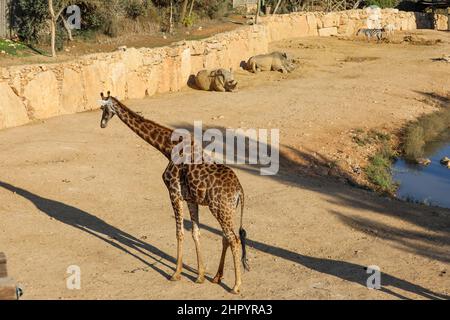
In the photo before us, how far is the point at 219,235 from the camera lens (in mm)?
13203

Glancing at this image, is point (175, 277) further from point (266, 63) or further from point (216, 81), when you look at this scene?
point (266, 63)

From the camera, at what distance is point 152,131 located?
11.0 metres

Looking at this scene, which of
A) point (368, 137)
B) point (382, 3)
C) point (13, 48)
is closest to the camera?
point (368, 137)

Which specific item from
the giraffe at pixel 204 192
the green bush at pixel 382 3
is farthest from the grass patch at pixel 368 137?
the green bush at pixel 382 3

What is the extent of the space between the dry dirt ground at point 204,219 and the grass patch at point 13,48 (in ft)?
14.9

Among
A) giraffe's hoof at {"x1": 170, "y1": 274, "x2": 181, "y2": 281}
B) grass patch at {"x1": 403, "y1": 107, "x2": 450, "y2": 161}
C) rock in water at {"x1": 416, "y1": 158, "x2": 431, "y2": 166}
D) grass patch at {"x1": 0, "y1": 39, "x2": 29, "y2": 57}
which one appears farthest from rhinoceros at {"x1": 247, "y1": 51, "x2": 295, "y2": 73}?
giraffe's hoof at {"x1": 170, "y1": 274, "x2": 181, "y2": 281}

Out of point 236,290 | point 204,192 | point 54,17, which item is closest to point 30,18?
point 54,17

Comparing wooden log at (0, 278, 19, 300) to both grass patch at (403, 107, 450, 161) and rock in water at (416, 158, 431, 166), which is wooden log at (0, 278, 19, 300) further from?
grass patch at (403, 107, 450, 161)

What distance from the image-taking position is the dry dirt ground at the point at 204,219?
10.8 metres

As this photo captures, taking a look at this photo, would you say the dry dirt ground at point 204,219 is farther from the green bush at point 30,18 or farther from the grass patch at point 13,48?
the green bush at point 30,18

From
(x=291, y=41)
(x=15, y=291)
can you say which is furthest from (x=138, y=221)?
(x=291, y=41)

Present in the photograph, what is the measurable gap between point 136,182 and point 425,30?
42.5m

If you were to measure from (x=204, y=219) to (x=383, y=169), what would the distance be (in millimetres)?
8680

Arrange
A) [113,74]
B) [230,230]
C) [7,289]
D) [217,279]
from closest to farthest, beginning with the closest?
[7,289], [230,230], [217,279], [113,74]
